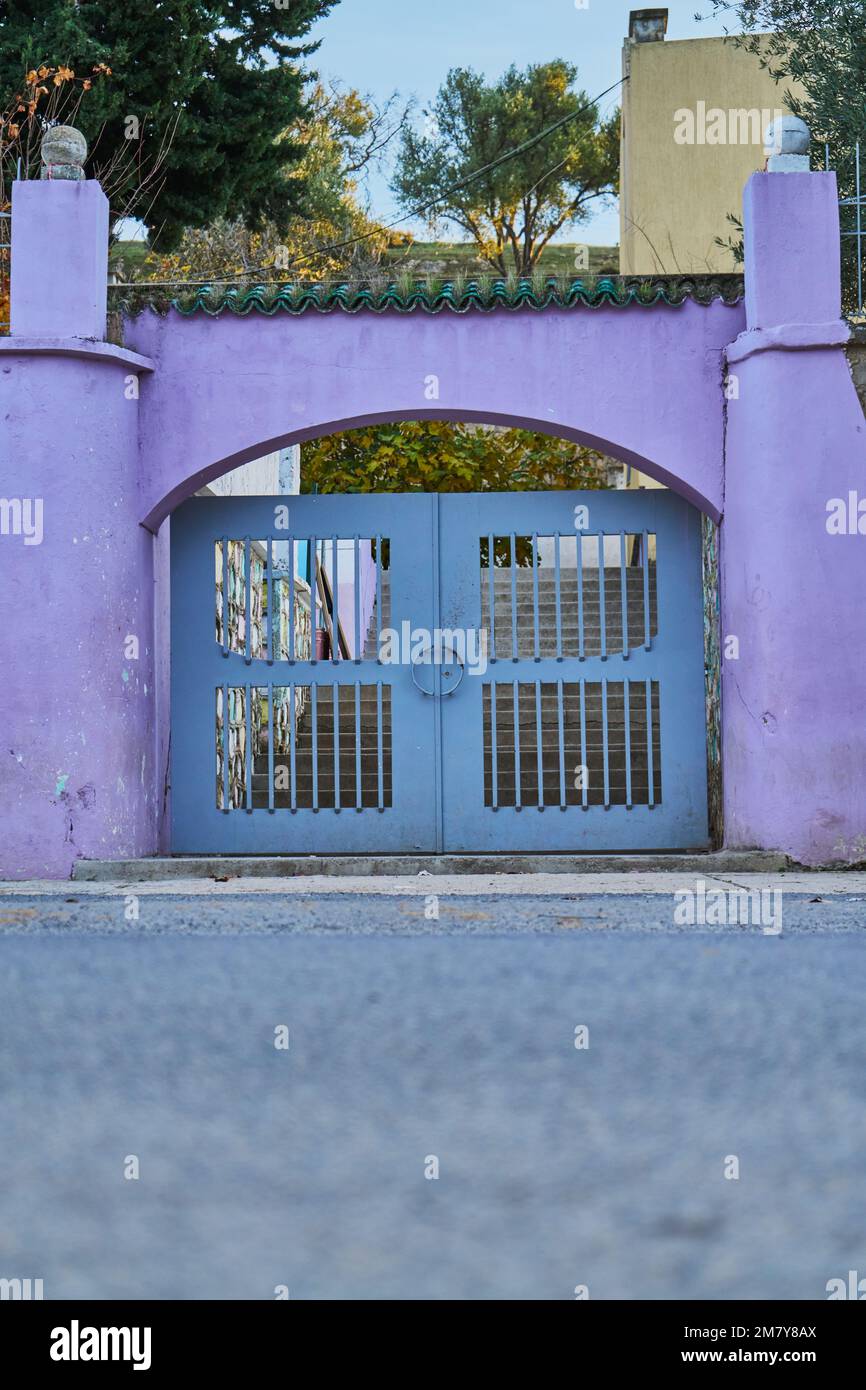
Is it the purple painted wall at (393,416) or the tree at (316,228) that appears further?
the tree at (316,228)

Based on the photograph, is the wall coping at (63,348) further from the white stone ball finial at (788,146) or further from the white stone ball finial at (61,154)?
the white stone ball finial at (788,146)

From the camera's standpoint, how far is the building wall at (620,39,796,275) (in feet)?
71.1

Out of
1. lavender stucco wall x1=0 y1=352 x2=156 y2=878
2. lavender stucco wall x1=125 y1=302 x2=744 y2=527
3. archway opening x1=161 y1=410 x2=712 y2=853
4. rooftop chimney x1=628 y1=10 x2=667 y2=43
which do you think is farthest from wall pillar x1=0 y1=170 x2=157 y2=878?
rooftop chimney x1=628 y1=10 x2=667 y2=43

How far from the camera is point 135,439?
10.2 meters

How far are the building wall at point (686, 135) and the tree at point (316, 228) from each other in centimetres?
473

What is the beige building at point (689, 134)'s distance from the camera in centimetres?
2166

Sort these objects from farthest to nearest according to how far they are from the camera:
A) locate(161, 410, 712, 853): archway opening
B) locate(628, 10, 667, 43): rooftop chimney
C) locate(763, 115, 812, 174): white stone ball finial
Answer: locate(628, 10, 667, 43): rooftop chimney < locate(161, 410, 712, 853): archway opening < locate(763, 115, 812, 174): white stone ball finial

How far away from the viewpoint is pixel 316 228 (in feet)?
102

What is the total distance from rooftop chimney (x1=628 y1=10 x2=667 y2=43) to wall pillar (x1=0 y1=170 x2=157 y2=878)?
15.0m

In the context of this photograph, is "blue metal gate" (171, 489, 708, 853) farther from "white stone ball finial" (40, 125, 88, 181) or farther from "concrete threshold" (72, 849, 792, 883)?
"white stone ball finial" (40, 125, 88, 181)

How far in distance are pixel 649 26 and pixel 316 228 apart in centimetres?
990

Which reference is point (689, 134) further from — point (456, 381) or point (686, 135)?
point (456, 381)

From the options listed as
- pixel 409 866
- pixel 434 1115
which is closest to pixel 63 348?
pixel 409 866

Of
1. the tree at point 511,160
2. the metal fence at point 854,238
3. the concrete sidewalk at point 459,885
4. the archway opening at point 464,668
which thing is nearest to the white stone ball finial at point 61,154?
the archway opening at point 464,668
